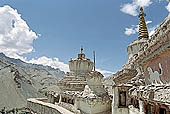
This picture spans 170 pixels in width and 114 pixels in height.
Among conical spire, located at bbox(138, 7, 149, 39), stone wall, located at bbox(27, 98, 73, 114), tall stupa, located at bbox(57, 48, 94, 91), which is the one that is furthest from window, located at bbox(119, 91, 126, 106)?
conical spire, located at bbox(138, 7, 149, 39)

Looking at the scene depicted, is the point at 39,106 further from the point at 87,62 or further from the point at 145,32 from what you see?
the point at 145,32

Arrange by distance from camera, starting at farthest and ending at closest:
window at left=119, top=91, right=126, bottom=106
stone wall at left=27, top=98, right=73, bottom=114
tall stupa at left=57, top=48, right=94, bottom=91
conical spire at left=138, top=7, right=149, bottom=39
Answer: conical spire at left=138, top=7, right=149, bottom=39 < tall stupa at left=57, top=48, right=94, bottom=91 < stone wall at left=27, top=98, right=73, bottom=114 < window at left=119, top=91, right=126, bottom=106

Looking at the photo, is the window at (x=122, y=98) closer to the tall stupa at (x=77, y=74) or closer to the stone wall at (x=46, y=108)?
the stone wall at (x=46, y=108)

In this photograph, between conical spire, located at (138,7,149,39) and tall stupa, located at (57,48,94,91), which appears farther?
conical spire, located at (138,7,149,39)

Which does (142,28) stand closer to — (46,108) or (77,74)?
(77,74)

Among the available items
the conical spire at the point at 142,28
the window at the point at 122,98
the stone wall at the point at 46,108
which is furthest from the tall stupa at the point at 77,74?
the window at the point at 122,98

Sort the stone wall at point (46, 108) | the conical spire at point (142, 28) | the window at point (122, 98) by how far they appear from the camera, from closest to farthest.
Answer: the window at point (122, 98) → the stone wall at point (46, 108) → the conical spire at point (142, 28)

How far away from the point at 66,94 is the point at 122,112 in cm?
766

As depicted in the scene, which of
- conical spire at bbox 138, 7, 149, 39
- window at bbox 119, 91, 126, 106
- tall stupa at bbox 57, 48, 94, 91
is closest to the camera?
window at bbox 119, 91, 126, 106

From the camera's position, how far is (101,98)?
13.3 m

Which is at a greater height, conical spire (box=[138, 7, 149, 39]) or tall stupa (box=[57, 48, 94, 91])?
conical spire (box=[138, 7, 149, 39])

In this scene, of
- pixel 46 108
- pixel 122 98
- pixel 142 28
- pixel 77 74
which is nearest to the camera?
pixel 122 98

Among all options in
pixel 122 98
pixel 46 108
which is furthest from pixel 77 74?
pixel 122 98

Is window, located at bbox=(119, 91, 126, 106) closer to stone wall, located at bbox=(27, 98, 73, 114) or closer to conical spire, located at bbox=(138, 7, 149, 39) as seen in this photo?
stone wall, located at bbox=(27, 98, 73, 114)
